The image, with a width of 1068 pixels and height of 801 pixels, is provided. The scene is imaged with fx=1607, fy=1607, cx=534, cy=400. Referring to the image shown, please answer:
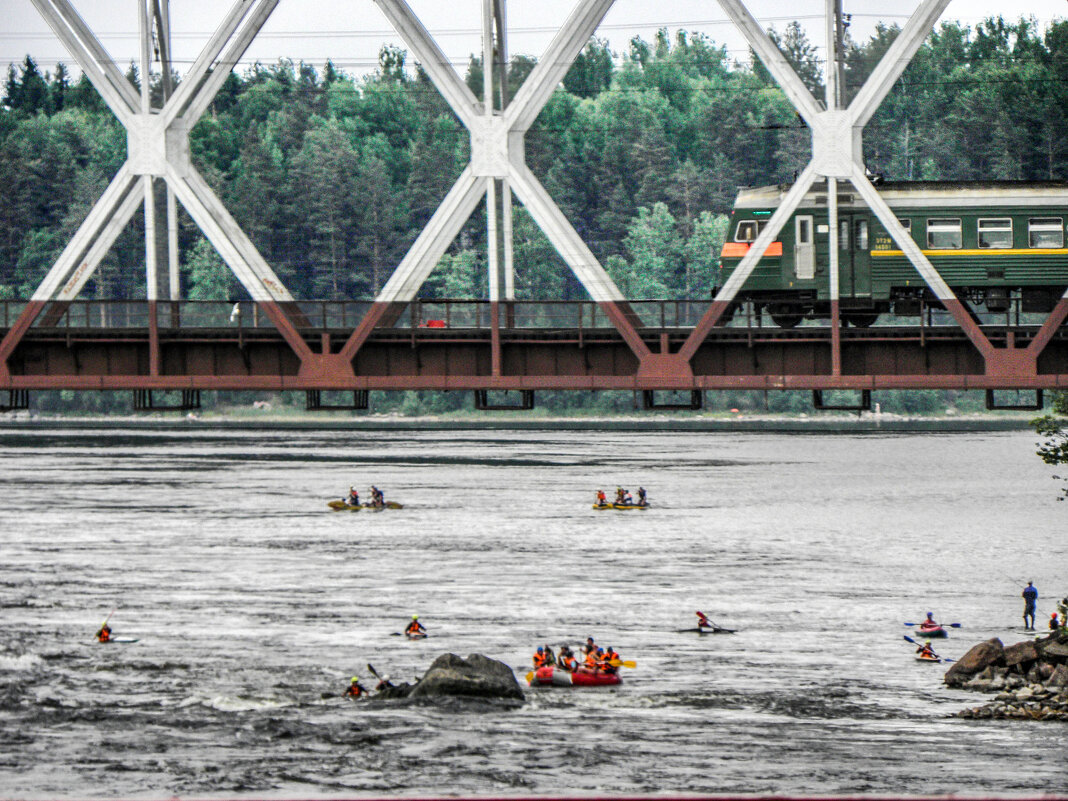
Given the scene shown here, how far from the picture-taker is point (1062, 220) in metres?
44.8

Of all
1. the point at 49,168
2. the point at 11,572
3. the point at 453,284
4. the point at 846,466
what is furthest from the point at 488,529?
the point at 49,168

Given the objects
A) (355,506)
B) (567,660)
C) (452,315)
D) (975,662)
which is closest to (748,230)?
(567,660)

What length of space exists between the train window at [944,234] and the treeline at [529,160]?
80.7 metres

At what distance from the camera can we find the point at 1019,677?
43.1 meters

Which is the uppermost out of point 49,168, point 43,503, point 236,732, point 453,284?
point 49,168

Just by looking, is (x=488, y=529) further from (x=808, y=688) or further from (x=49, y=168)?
(x=49, y=168)

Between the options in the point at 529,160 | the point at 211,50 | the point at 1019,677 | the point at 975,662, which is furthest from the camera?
the point at 529,160

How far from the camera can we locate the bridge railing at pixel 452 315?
134 feet

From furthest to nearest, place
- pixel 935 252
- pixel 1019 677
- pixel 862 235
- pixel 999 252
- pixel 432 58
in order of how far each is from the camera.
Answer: pixel 862 235 < pixel 935 252 < pixel 999 252 < pixel 1019 677 < pixel 432 58

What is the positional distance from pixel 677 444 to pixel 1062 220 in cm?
8810

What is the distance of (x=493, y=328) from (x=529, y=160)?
111 meters

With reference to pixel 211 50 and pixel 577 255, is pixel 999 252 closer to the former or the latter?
pixel 577 255

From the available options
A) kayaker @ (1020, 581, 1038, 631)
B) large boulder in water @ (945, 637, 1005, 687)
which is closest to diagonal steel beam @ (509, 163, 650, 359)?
large boulder in water @ (945, 637, 1005, 687)

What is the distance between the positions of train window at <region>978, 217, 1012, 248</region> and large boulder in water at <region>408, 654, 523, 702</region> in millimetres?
17795
